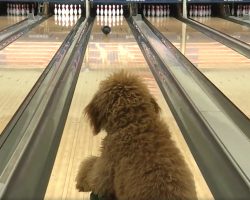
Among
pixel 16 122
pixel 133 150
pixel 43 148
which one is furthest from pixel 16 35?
pixel 133 150

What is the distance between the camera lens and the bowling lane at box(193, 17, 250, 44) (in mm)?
6344

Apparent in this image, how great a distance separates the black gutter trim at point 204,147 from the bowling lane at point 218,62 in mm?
394

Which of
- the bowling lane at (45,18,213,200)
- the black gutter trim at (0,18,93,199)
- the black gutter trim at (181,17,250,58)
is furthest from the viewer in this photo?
the black gutter trim at (181,17,250,58)

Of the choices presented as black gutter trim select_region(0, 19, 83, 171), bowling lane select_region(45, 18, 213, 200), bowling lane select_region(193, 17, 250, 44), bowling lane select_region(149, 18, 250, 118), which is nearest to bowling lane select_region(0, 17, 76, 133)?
black gutter trim select_region(0, 19, 83, 171)

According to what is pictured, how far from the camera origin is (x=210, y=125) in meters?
2.80

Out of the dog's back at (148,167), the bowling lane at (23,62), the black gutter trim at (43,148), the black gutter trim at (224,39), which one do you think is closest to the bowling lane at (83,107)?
the black gutter trim at (43,148)

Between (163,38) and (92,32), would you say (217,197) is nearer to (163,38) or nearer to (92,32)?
(163,38)

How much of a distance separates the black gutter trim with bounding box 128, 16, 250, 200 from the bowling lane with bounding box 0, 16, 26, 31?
4014 mm

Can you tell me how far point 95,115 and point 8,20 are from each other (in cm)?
692

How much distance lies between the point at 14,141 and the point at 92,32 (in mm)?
4568

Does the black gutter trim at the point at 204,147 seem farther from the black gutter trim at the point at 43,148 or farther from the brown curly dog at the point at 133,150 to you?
the black gutter trim at the point at 43,148

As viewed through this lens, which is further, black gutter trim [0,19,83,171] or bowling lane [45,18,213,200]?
black gutter trim [0,19,83,171]

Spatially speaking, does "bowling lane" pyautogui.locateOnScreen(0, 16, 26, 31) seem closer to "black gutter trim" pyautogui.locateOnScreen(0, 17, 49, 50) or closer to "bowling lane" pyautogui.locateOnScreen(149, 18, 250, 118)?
"black gutter trim" pyautogui.locateOnScreen(0, 17, 49, 50)

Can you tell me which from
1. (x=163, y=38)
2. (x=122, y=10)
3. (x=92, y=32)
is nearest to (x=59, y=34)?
(x=92, y=32)
